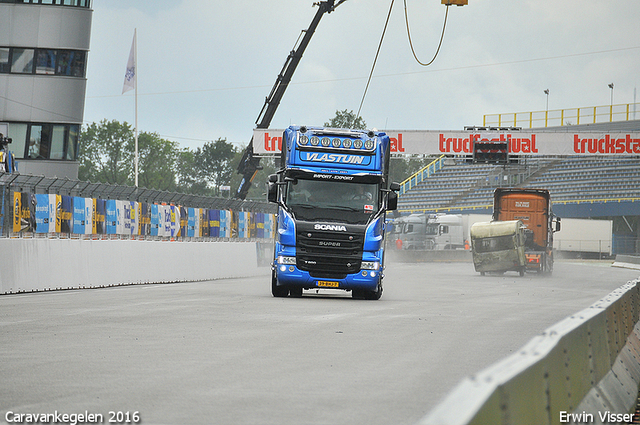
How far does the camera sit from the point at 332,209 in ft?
63.6

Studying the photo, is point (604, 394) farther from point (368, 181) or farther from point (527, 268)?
point (527, 268)

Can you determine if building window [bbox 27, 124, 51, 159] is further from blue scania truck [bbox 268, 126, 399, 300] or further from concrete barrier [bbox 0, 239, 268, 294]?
blue scania truck [bbox 268, 126, 399, 300]

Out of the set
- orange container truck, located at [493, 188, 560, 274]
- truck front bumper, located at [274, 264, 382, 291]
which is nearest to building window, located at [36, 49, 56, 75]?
orange container truck, located at [493, 188, 560, 274]

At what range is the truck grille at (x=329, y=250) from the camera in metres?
19.2

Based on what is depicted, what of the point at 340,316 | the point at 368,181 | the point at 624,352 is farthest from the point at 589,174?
the point at 624,352

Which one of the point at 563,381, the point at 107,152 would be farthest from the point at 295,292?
the point at 107,152

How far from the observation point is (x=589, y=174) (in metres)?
73.6

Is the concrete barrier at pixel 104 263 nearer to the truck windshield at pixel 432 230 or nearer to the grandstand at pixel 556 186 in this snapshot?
the truck windshield at pixel 432 230

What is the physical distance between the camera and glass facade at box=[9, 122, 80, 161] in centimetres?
4722

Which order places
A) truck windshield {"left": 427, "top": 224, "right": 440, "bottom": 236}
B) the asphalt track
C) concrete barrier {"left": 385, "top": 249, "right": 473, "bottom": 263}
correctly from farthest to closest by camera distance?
truck windshield {"left": 427, "top": 224, "right": 440, "bottom": 236}
concrete barrier {"left": 385, "top": 249, "right": 473, "bottom": 263}
the asphalt track

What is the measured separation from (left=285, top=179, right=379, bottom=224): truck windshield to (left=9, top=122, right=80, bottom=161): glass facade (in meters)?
31.3

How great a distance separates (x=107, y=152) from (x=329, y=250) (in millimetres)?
101860

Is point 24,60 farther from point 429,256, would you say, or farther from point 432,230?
point 432,230

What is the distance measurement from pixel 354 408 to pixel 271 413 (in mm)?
635
